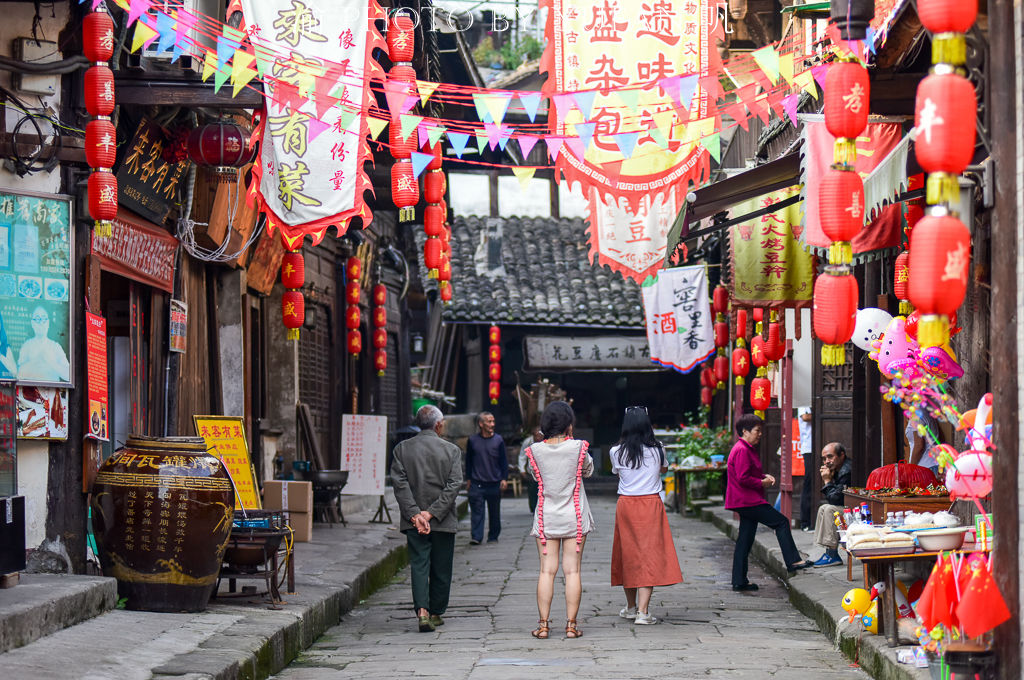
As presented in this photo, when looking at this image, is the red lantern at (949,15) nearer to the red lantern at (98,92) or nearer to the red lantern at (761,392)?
the red lantern at (98,92)

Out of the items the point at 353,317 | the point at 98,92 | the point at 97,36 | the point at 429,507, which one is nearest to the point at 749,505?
the point at 429,507

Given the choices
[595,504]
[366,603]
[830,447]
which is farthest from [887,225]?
[595,504]

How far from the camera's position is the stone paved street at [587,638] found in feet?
30.4

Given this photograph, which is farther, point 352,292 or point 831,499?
point 352,292

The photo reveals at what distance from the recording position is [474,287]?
30.7m

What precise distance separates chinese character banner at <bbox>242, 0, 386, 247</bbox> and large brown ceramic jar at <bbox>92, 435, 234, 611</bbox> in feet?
9.99

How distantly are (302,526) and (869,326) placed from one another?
8452mm

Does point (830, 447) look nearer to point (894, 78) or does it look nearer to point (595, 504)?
point (894, 78)

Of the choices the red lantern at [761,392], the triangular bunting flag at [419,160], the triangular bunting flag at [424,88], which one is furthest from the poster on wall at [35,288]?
the red lantern at [761,392]

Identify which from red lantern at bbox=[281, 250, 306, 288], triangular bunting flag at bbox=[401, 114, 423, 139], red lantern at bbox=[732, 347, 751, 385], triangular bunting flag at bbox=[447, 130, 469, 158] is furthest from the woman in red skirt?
red lantern at bbox=[732, 347, 751, 385]

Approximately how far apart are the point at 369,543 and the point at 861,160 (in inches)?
330

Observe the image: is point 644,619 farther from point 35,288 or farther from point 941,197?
point 941,197

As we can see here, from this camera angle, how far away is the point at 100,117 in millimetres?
9867

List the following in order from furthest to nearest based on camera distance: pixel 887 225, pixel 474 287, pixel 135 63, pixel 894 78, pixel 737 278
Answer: pixel 474 287, pixel 737 278, pixel 135 63, pixel 887 225, pixel 894 78
